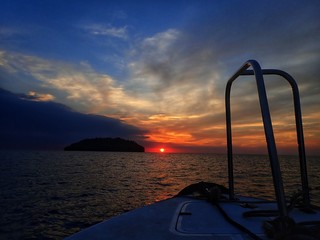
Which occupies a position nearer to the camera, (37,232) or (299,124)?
(299,124)

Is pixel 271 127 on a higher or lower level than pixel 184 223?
higher

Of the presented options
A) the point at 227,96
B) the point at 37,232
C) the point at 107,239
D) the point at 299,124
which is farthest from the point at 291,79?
the point at 37,232

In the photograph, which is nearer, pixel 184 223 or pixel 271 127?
pixel 271 127

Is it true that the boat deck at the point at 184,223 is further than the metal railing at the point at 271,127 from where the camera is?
Yes

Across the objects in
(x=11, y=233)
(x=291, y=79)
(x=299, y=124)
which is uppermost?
(x=291, y=79)

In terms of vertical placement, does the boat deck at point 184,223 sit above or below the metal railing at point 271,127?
below

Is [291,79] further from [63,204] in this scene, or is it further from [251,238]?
[63,204]

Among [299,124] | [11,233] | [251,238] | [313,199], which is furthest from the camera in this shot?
[313,199]

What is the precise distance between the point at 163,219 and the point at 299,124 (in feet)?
6.64

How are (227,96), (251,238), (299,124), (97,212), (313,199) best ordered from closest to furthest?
(251,238)
(299,124)
(227,96)
(97,212)
(313,199)

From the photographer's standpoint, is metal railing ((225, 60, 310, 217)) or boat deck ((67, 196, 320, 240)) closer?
metal railing ((225, 60, 310, 217))

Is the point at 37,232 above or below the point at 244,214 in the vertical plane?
below

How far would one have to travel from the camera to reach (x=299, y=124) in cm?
320

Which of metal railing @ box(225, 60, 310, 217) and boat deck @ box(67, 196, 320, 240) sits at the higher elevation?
metal railing @ box(225, 60, 310, 217)
